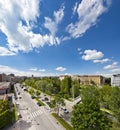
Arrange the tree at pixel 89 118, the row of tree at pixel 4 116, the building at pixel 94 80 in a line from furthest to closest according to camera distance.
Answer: the building at pixel 94 80 → the row of tree at pixel 4 116 → the tree at pixel 89 118

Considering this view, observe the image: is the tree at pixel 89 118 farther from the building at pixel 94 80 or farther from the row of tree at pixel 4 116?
the building at pixel 94 80

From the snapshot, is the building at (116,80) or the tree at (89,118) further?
the building at (116,80)

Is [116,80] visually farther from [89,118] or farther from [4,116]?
[4,116]

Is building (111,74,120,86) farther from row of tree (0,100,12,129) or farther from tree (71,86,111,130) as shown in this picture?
row of tree (0,100,12,129)

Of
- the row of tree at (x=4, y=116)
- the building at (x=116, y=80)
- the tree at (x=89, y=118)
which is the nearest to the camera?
the tree at (x=89, y=118)

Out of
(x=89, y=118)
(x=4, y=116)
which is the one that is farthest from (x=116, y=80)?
(x=4, y=116)

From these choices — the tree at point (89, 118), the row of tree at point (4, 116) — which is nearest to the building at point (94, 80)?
the row of tree at point (4, 116)

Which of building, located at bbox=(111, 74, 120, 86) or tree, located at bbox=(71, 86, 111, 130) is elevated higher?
building, located at bbox=(111, 74, 120, 86)

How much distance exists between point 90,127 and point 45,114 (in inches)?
904

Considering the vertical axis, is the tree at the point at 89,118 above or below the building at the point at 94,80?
below

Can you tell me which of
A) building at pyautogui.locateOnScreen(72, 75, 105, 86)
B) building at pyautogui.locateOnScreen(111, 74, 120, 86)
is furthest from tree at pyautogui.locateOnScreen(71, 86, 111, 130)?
building at pyautogui.locateOnScreen(72, 75, 105, 86)

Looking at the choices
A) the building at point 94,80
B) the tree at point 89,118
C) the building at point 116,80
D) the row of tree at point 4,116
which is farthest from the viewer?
the building at point 94,80

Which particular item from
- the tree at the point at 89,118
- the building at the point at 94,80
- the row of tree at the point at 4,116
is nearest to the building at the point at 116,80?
the building at the point at 94,80

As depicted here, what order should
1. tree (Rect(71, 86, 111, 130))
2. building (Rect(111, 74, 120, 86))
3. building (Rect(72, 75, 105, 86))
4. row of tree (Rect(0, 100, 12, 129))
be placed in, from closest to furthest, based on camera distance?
1. tree (Rect(71, 86, 111, 130))
2. row of tree (Rect(0, 100, 12, 129))
3. building (Rect(111, 74, 120, 86))
4. building (Rect(72, 75, 105, 86))
